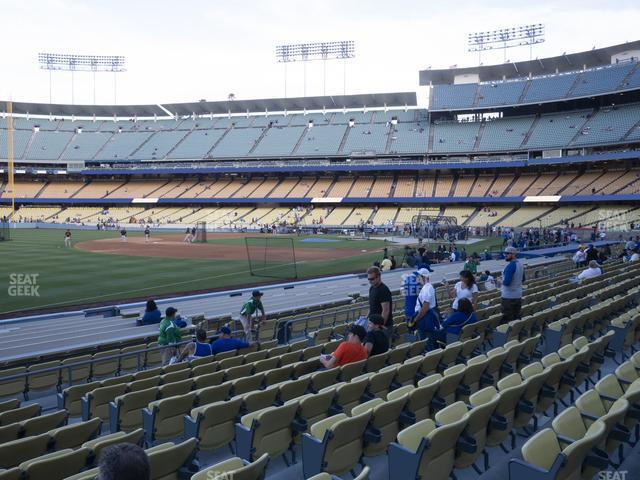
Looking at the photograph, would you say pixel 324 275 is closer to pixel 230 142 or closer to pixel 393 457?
pixel 393 457

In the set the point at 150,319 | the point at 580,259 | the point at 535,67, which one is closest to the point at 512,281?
the point at 150,319

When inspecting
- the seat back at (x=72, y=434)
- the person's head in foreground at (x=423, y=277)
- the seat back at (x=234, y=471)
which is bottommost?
the seat back at (x=72, y=434)

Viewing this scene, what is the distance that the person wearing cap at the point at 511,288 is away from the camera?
9711 millimetres

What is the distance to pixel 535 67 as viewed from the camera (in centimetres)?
6944

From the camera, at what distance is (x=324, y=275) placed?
26.9m

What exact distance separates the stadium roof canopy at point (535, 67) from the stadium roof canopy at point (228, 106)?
15.2 ft

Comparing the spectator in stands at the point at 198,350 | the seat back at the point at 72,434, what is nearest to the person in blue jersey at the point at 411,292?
the spectator in stands at the point at 198,350

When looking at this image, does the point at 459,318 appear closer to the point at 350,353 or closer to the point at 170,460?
the point at 350,353

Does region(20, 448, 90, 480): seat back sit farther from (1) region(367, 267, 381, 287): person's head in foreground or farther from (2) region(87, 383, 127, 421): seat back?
(1) region(367, 267, 381, 287): person's head in foreground

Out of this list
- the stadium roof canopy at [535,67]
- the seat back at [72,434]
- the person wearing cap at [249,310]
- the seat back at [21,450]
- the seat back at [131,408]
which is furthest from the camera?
the stadium roof canopy at [535,67]

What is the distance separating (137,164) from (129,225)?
1738cm

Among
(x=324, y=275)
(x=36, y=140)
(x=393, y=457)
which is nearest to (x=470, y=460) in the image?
(x=393, y=457)

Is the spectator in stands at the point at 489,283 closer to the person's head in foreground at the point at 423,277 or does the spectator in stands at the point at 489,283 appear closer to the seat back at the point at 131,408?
the person's head in foreground at the point at 423,277

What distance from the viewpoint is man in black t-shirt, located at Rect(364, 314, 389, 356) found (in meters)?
7.15
